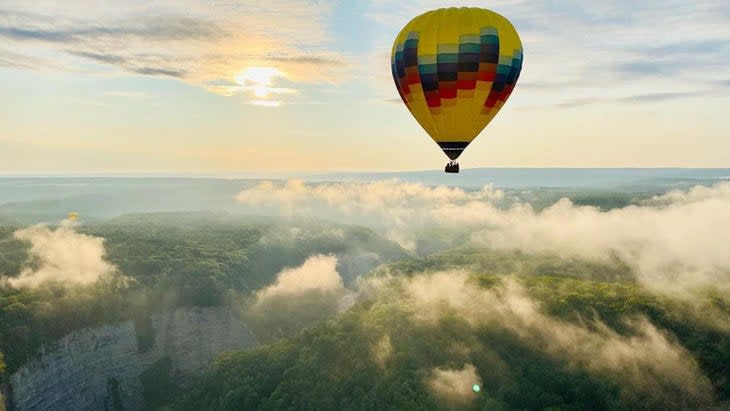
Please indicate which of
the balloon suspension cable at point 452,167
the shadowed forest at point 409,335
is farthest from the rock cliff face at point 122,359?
the balloon suspension cable at point 452,167

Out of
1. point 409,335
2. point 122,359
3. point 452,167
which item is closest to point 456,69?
point 452,167

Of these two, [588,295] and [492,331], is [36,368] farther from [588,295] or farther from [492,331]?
[588,295]

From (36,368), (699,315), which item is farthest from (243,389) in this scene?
(699,315)

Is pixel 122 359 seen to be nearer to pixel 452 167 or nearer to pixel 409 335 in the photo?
pixel 409 335

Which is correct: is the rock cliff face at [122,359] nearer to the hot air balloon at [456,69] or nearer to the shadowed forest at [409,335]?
the shadowed forest at [409,335]

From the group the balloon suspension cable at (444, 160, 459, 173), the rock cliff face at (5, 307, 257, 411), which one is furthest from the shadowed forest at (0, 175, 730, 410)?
the balloon suspension cable at (444, 160, 459, 173)

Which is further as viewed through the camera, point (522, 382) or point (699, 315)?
point (699, 315)
